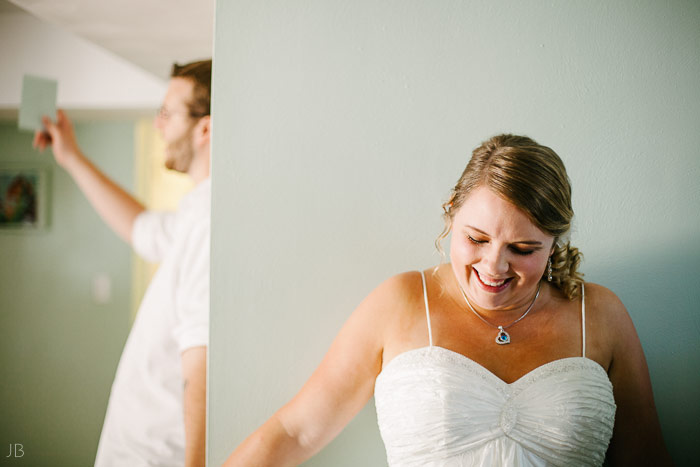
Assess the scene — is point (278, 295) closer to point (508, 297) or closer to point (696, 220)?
point (508, 297)

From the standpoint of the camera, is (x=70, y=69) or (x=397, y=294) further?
(x=70, y=69)

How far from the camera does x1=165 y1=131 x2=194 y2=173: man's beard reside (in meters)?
1.43

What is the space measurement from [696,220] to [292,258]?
1.17m

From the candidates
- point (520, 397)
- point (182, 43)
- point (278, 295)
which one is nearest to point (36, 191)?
point (182, 43)

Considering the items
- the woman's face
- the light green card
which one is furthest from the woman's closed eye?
the light green card

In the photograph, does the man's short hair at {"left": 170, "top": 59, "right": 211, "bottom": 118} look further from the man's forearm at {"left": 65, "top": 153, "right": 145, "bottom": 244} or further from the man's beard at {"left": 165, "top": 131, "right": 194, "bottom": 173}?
the man's forearm at {"left": 65, "top": 153, "right": 145, "bottom": 244}

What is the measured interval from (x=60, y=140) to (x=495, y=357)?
160cm

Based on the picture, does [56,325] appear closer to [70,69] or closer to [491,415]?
[70,69]

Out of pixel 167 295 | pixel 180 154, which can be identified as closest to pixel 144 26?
pixel 180 154

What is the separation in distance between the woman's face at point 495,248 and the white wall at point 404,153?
10.3 inches

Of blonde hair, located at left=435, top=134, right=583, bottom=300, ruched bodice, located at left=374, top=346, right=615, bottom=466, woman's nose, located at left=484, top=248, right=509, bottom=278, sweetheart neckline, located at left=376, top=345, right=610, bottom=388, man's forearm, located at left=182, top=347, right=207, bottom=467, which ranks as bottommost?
man's forearm, located at left=182, top=347, right=207, bottom=467

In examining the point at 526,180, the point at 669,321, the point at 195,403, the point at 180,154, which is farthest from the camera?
the point at 180,154

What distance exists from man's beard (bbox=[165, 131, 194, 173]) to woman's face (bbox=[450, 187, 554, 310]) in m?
0.99

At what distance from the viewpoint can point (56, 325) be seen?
1.42m
